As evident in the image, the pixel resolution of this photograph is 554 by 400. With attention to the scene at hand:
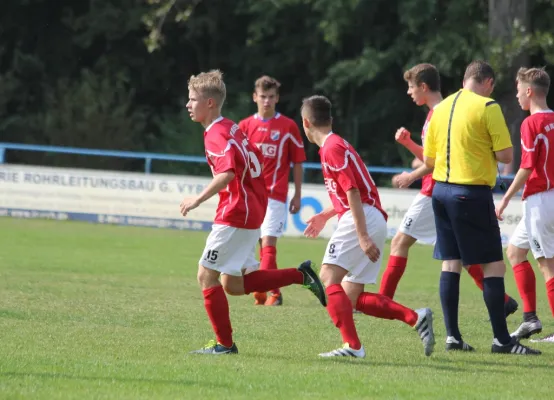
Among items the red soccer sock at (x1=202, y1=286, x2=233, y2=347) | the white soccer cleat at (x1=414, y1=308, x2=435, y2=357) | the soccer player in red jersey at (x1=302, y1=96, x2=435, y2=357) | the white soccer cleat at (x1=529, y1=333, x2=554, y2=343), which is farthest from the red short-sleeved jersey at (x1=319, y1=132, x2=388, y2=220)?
the white soccer cleat at (x1=529, y1=333, x2=554, y2=343)

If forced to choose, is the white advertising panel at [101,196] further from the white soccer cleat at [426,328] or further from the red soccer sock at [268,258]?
the white soccer cleat at [426,328]

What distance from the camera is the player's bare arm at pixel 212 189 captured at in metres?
7.70

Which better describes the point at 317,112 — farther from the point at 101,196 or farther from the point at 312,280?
the point at 101,196

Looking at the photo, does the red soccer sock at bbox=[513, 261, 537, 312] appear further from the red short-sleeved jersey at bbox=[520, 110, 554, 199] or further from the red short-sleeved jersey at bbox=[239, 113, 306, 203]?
the red short-sleeved jersey at bbox=[239, 113, 306, 203]

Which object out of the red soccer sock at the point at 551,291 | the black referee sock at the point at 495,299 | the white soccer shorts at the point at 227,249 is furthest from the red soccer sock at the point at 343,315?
the red soccer sock at the point at 551,291

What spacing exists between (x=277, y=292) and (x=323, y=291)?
2971 mm

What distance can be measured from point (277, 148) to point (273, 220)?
2.39ft

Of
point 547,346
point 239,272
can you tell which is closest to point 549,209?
point 547,346

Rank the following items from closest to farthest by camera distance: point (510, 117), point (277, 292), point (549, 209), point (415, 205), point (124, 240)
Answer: point (549, 209) → point (415, 205) → point (277, 292) → point (124, 240) → point (510, 117)

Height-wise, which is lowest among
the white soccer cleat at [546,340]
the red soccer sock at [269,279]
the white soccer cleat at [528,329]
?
the white soccer cleat at [546,340]

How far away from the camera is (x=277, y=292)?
11484mm

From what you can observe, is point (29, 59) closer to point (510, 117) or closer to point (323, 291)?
point (510, 117)

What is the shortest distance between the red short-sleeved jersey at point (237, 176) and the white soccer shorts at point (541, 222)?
2.26 metres

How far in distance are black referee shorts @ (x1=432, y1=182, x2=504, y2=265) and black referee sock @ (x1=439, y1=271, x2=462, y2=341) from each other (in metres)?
0.30
